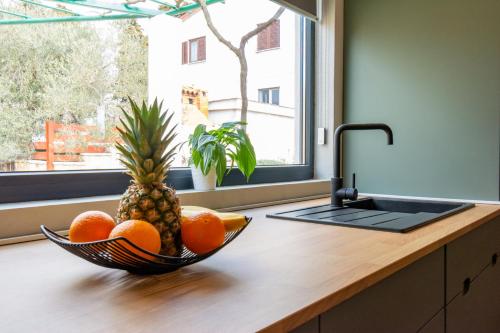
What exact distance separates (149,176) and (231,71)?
4.08 ft

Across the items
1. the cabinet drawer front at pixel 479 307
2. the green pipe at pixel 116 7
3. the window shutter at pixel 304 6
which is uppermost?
the window shutter at pixel 304 6

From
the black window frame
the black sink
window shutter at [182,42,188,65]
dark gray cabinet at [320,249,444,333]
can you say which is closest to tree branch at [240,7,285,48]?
window shutter at [182,42,188,65]

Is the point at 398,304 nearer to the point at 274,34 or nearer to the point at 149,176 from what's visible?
the point at 149,176

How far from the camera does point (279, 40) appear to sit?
2.25 m

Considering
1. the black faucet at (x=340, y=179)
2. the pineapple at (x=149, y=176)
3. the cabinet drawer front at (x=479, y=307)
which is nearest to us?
the pineapple at (x=149, y=176)

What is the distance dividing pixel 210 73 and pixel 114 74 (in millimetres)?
530

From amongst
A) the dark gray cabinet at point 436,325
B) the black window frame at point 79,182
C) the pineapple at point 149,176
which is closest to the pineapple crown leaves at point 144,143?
the pineapple at point 149,176

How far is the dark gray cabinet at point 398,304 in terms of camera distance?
780 millimetres

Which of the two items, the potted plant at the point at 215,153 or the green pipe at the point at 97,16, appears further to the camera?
the potted plant at the point at 215,153

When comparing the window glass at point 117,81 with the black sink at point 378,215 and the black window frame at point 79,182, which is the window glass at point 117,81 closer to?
the black window frame at point 79,182

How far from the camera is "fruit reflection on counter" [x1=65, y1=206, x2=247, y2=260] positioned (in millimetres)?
743

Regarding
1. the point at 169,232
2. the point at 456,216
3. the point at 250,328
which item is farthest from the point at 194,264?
the point at 456,216

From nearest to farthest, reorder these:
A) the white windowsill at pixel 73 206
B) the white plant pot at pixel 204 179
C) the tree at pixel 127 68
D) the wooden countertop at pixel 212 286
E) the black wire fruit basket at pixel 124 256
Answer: the wooden countertop at pixel 212 286 < the black wire fruit basket at pixel 124 256 < the white windowsill at pixel 73 206 < the tree at pixel 127 68 < the white plant pot at pixel 204 179

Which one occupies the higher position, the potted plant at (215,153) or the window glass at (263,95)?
the window glass at (263,95)
